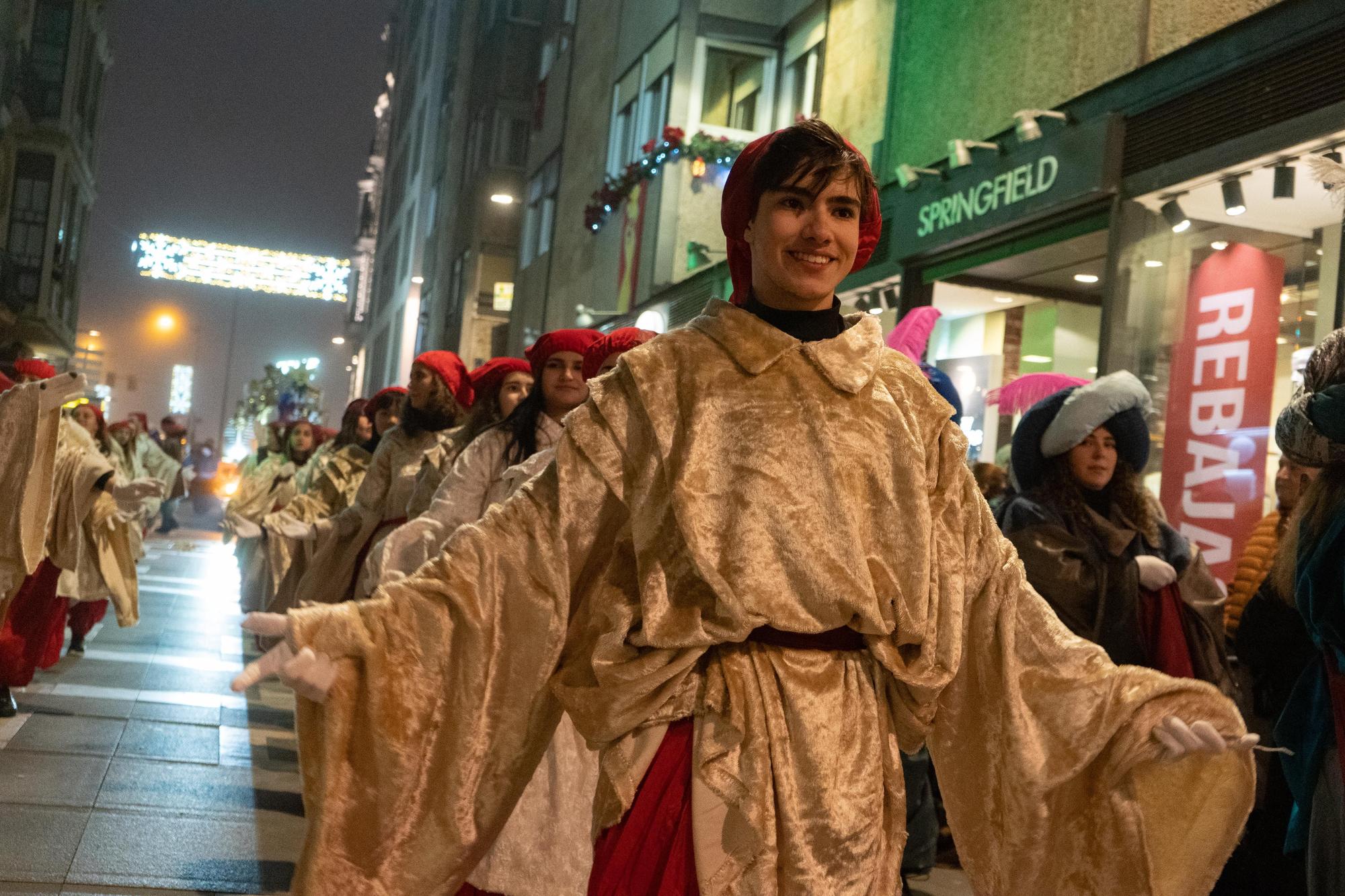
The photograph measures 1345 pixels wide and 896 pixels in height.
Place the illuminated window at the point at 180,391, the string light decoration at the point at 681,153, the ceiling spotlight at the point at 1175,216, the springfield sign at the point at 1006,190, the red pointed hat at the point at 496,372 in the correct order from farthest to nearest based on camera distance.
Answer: the illuminated window at the point at 180,391 → the string light decoration at the point at 681,153 → the springfield sign at the point at 1006,190 → the ceiling spotlight at the point at 1175,216 → the red pointed hat at the point at 496,372

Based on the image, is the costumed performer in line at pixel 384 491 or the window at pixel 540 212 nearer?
the costumed performer in line at pixel 384 491

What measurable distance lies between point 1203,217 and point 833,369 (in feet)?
20.0

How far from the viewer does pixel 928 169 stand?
10.7 metres

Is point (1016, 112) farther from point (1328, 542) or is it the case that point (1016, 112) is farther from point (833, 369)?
point (833, 369)

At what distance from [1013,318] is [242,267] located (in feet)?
284

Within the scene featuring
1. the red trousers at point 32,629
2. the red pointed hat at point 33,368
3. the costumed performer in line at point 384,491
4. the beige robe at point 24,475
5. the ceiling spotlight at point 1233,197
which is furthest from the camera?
the red pointed hat at point 33,368

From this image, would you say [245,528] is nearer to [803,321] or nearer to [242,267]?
[803,321]

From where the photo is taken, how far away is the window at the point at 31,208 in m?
35.5

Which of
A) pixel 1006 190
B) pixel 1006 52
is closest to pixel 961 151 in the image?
pixel 1006 190

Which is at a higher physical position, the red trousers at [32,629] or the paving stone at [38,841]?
the red trousers at [32,629]

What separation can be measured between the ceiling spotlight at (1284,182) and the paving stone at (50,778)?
6.11 metres

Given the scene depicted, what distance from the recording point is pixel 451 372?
727cm

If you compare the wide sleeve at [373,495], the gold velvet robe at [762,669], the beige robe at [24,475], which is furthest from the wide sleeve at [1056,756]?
the beige robe at [24,475]

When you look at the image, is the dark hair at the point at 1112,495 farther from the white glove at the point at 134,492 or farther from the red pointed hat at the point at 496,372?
the white glove at the point at 134,492
